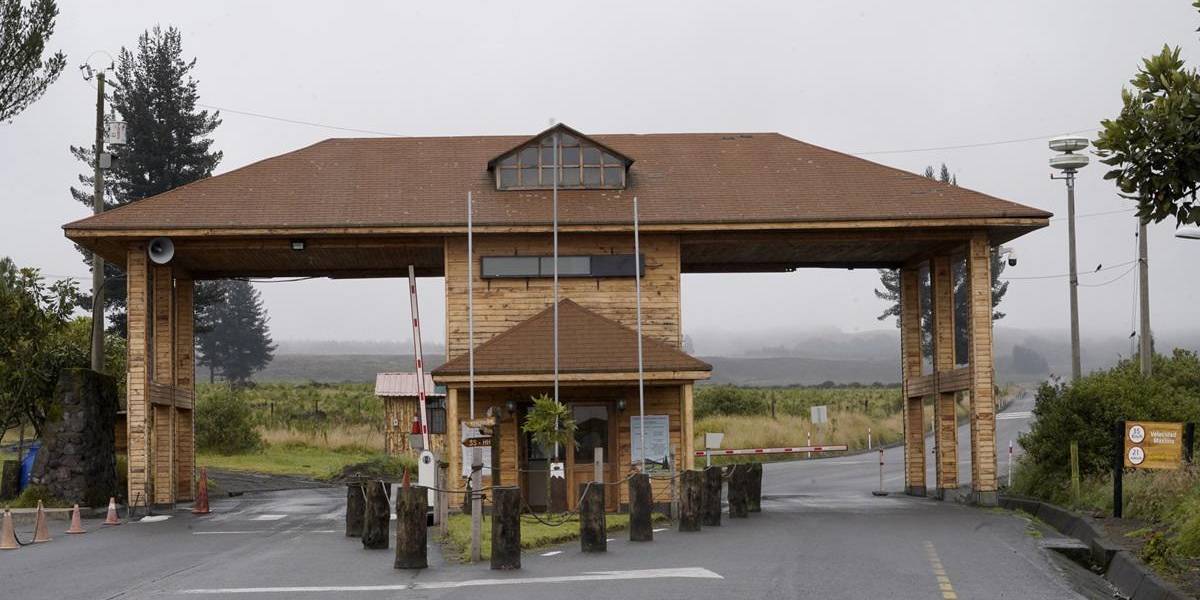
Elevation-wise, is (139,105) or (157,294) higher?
(139,105)

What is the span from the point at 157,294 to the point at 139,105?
29856mm

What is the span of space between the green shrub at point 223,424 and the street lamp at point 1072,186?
2899 centimetres

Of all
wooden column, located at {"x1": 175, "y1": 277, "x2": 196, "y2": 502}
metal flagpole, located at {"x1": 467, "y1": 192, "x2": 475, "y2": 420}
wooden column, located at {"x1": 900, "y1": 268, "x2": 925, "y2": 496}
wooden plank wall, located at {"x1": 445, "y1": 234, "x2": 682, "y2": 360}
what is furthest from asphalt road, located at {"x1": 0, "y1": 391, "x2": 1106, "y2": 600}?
wooden column, located at {"x1": 900, "y1": 268, "x2": 925, "y2": 496}

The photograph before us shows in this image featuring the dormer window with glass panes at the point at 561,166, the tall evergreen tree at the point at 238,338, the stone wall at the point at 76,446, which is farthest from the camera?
the tall evergreen tree at the point at 238,338

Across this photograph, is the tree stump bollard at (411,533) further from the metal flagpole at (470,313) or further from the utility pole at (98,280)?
the utility pole at (98,280)

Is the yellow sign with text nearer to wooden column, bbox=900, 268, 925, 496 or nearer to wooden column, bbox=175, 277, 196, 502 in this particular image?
wooden column, bbox=900, 268, 925, 496

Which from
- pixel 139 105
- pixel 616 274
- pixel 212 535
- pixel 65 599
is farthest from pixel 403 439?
pixel 65 599

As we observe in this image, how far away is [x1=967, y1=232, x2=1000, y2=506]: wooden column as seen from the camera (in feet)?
92.8

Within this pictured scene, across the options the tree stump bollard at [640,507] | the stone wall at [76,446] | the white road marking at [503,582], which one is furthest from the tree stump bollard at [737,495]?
the stone wall at [76,446]

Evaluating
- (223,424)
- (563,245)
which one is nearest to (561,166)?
(563,245)

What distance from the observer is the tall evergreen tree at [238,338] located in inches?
4355

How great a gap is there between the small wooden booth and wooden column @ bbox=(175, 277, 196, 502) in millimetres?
748

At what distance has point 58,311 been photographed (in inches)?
1296

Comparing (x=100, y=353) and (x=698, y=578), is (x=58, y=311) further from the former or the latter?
(x=698, y=578)
